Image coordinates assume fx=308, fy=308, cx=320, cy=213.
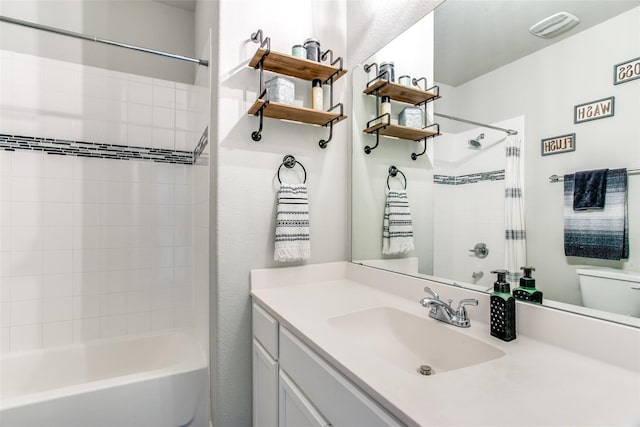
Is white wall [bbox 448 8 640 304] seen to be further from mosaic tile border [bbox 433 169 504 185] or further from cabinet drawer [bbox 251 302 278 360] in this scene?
cabinet drawer [bbox 251 302 278 360]

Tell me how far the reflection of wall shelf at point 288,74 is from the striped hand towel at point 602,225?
0.94 m

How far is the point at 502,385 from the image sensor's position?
0.61m

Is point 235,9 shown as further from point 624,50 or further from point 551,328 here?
point 551,328

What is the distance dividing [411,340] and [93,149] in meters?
2.18

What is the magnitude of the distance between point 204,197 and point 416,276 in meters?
1.15

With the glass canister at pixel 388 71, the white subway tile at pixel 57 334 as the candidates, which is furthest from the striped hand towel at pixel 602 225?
the white subway tile at pixel 57 334

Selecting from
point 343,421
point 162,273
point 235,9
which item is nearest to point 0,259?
point 162,273

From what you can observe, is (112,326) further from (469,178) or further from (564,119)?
(564,119)

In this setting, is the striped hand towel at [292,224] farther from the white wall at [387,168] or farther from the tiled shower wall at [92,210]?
the tiled shower wall at [92,210]

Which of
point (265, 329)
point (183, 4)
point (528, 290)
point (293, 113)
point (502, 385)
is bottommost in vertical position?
point (265, 329)

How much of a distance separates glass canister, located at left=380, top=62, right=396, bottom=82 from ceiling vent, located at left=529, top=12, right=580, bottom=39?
0.61 metres

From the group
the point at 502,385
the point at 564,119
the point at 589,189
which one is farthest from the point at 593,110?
the point at 502,385

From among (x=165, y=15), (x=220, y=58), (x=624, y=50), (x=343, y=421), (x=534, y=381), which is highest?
(x=165, y=15)

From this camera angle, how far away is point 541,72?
87 centimetres
